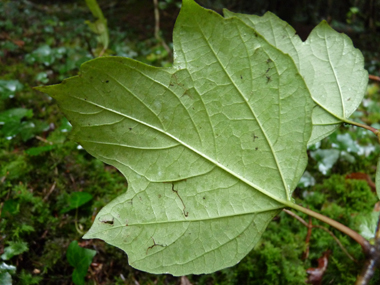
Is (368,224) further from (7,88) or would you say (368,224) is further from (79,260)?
(7,88)

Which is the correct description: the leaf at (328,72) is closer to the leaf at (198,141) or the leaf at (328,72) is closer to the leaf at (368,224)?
the leaf at (198,141)

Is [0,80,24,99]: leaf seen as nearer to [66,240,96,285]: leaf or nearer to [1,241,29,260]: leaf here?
[1,241,29,260]: leaf

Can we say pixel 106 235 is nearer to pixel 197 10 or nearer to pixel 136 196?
pixel 136 196

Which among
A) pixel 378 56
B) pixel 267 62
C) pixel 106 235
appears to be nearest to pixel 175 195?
pixel 106 235

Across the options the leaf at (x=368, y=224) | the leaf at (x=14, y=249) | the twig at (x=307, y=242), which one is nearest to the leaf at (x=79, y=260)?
the leaf at (x=14, y=249)

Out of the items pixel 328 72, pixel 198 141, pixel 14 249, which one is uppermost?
pixel 328 72

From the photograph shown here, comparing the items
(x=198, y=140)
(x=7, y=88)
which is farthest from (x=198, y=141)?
(x=7, y=88)

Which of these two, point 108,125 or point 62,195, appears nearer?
point 108,125
